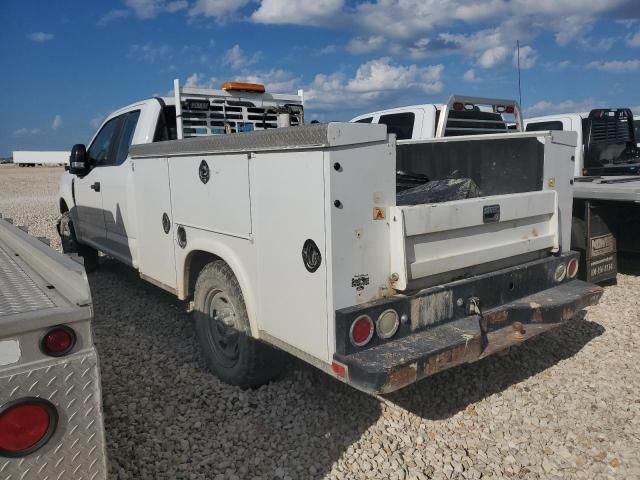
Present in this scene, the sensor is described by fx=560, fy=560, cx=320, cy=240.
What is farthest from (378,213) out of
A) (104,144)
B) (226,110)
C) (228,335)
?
(104,144)

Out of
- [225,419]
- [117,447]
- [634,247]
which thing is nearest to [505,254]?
[225,419]

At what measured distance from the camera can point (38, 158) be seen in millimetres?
67125

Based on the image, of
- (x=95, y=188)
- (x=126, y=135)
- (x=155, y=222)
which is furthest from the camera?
(x=95, y=188)

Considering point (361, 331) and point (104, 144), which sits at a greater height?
point (104, 144)

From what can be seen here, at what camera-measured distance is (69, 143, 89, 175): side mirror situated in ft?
20.1

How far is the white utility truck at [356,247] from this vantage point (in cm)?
279

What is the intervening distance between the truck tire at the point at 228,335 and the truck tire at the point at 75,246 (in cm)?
386

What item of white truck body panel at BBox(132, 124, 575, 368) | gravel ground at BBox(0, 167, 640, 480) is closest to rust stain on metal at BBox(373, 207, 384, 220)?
white truck body panel at BBox(132, 124, 575, 368)

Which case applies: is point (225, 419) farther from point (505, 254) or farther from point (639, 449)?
point (639, 449)

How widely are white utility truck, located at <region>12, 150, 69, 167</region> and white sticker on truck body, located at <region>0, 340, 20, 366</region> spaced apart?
7021 cm

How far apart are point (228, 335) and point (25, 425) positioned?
214 cm

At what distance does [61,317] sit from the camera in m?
1.83

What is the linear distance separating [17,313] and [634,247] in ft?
21.2

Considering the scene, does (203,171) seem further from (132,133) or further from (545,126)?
(545,126)
